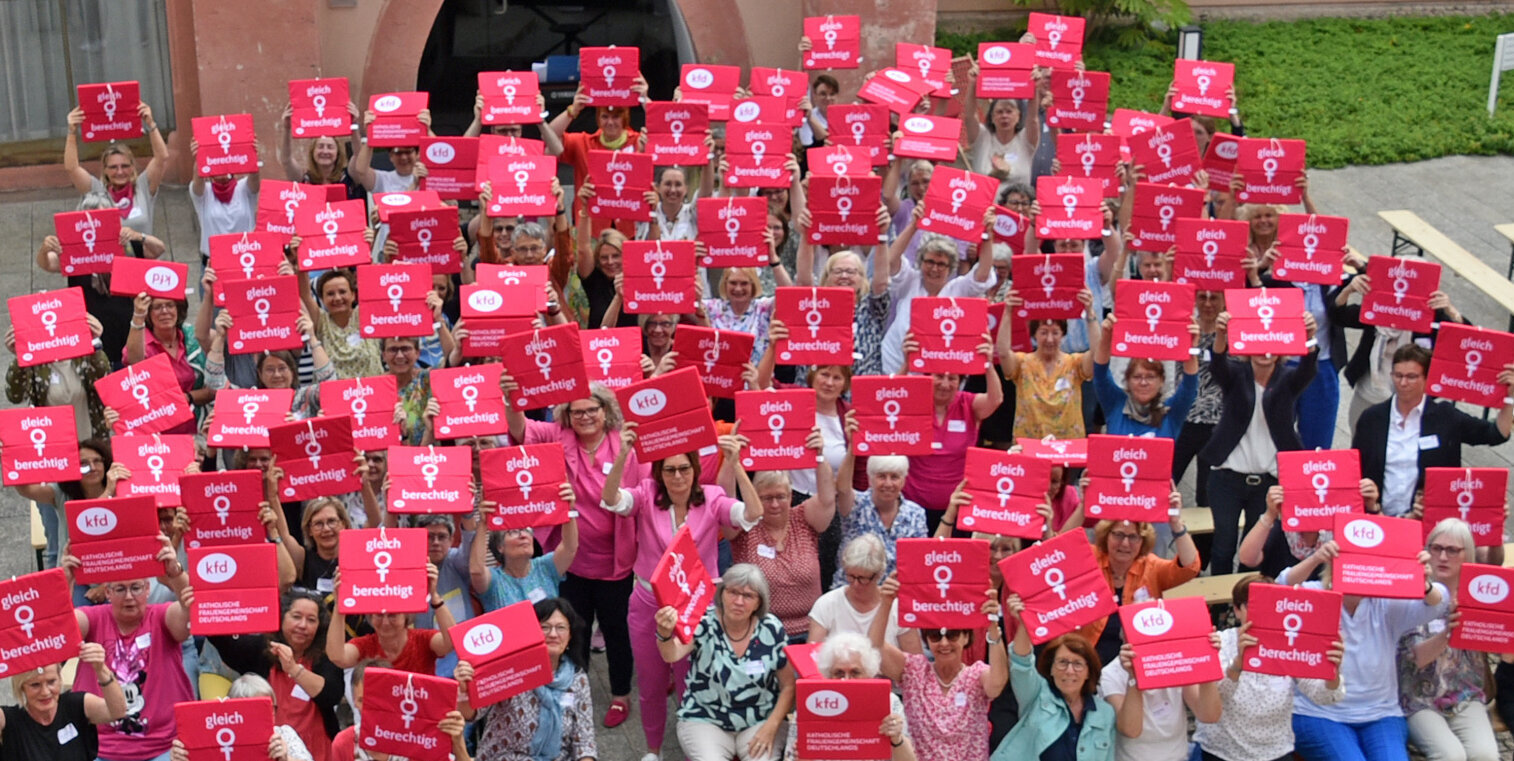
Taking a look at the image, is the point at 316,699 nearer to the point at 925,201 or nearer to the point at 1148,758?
the point at 1148,758

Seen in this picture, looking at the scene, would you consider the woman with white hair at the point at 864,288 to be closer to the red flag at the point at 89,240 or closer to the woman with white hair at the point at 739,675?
the woman with white hair at the point at 739,675

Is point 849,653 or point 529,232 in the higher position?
point 529,232

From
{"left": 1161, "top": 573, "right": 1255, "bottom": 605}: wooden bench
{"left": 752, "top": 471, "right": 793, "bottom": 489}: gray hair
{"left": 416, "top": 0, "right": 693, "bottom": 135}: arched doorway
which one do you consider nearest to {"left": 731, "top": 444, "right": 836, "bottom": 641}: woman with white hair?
{"left": 752, "top": 471, "right": 793, "bottom": 489}: gray hair

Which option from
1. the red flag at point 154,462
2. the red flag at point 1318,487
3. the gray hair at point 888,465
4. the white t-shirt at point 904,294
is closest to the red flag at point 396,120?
the white t-shirt at point 904,294

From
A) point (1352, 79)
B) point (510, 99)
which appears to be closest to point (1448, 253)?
point (1352, 79)

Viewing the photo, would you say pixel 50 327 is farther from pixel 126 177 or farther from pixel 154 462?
pixel 126 177

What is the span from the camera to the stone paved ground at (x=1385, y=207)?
54.0 feet

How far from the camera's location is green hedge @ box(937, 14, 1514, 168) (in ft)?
64.9

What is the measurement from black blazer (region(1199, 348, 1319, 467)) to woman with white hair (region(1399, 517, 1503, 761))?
1.43 m

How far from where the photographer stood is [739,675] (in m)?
10.0

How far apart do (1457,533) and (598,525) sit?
4.44m

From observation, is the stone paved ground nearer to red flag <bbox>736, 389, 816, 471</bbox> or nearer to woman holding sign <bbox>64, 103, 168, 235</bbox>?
woman holding sign <bbox>64, 103, 168, 235</bbox>

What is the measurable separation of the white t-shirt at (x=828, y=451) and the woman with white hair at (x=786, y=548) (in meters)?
0.48

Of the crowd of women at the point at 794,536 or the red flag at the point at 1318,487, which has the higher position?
the red flag at the point at 1318,487
